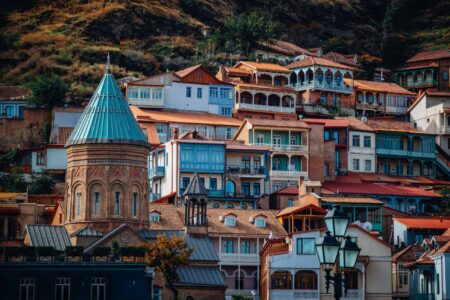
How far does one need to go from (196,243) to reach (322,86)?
144ft

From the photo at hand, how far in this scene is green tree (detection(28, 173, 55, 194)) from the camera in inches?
3920

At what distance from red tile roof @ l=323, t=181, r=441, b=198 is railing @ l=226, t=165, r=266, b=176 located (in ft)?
14.9

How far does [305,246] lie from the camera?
3211 inches

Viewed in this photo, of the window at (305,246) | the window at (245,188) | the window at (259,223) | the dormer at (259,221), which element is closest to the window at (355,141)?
the window at (245,188)

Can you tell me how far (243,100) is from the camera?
377 ft

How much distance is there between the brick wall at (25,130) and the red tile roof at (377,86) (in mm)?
28162

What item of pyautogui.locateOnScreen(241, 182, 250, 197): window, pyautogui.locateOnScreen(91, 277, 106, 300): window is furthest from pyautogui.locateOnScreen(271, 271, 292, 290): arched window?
pyautogui.locateOnScreen(241, 182, 250, 197): window

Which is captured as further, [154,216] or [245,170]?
[245,170]

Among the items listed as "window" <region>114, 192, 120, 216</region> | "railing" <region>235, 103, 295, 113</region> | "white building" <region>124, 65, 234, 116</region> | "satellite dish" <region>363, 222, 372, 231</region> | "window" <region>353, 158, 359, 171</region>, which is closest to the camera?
"window" <region>114, 192, 120, 216</region>

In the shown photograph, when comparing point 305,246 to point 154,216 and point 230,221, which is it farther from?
point 154,216

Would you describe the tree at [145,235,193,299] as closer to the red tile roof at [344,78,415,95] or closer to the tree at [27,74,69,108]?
the tree at [27,74,69,108]

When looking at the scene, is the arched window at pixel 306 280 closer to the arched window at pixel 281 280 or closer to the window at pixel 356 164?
the arched window at pixel 281 280

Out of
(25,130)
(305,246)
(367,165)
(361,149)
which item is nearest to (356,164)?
(367,165)

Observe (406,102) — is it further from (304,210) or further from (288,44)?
(304,210)
